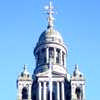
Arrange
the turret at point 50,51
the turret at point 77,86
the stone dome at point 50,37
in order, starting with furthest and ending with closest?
the stone dome at point 50,37 < the turret at point 50,51 < the turret at point 77,86

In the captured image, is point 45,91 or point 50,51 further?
point 50,51

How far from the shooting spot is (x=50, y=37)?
323 feet

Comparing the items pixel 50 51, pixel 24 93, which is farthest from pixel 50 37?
pixel 24 93

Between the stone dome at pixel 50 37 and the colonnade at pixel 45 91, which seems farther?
the stone dome at pixel 50 37

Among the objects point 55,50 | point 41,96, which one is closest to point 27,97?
point 41,96

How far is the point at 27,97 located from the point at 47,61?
6217mm

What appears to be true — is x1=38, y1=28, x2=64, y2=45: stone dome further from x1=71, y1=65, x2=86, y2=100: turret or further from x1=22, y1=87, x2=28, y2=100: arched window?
x1=22, y1=87, x2=28, y2=100: arched window

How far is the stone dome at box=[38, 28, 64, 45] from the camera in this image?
98062mm

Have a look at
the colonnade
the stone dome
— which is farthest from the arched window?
the stone dome

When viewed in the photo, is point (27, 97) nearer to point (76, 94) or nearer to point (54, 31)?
point (76, 94)

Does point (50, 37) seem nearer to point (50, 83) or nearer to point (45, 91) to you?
point (50, 83)

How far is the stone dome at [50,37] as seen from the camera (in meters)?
98.1

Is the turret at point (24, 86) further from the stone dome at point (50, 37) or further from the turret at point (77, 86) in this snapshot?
the stone dome at point (50, 37)

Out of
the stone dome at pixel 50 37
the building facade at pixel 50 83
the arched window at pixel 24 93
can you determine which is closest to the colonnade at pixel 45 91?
the building facade at pixel 50 83
